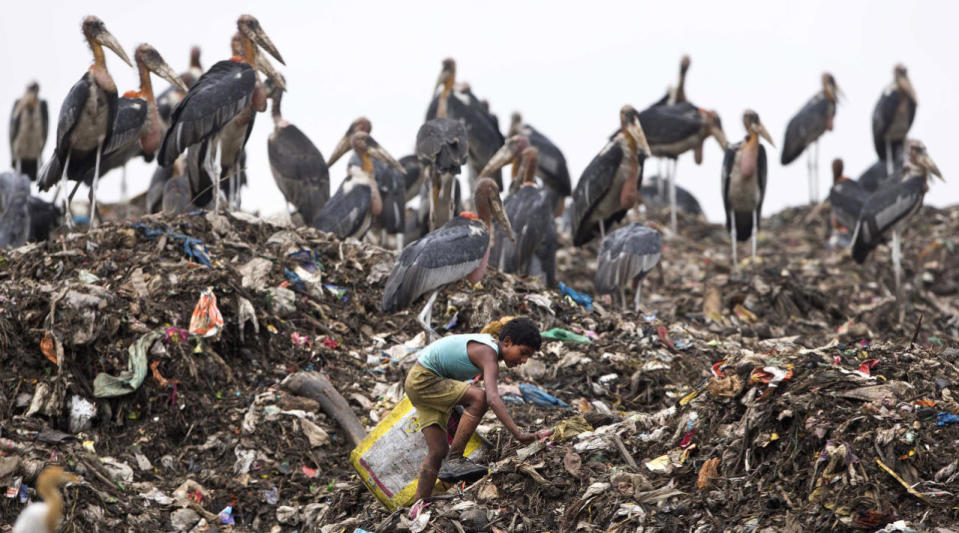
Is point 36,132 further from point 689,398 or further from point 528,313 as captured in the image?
point 689,398

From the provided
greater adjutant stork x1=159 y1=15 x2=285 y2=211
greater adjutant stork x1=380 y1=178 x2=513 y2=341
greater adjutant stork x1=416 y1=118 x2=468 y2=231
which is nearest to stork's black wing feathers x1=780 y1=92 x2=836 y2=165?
greater adjutant stork x1=416 y1=118 x2=468 y2=231

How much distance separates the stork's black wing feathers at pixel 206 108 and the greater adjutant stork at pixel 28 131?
24.4 ft

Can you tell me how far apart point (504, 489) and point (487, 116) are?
9954 millimetres

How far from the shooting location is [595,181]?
→ 13.2 meters

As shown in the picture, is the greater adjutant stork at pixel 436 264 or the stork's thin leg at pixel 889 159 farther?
the stork's thin leg at pixel 889 159

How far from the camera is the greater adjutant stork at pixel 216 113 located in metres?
10.6

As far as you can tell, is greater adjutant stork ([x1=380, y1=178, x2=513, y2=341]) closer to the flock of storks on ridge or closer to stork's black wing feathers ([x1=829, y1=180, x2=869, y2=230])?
the flock of storks on ridge

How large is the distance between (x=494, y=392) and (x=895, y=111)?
15322mm

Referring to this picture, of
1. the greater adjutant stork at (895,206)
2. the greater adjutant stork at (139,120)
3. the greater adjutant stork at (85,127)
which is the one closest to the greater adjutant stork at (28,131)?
the greater adjutant stork at (139,120)

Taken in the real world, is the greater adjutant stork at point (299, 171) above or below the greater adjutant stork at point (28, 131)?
below

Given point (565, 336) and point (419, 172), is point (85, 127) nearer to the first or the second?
point (565, 336)

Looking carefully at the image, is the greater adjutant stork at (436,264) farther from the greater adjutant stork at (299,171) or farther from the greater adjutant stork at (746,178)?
the greater adjutant stork at (746,178)

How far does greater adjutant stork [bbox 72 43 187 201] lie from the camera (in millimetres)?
11180

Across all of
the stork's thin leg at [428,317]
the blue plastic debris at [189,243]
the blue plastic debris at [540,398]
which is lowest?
the blue plastic debris at [540,398]
